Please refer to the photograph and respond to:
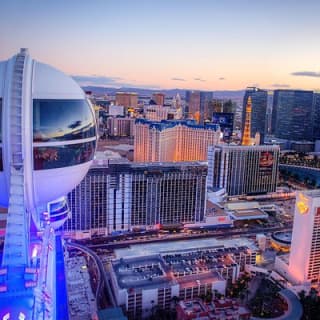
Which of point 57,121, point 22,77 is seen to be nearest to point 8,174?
point 57,121

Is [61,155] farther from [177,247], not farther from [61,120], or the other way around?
[177,247]

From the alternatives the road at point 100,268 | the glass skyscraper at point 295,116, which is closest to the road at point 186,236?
the road at point 100,268

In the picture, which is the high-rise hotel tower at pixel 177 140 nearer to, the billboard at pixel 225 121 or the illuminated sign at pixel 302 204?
the billboard at pixel 225 121

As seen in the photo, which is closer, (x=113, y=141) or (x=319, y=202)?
(x=319, y=202)

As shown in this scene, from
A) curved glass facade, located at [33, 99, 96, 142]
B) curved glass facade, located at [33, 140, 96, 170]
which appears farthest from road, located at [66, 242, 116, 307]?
curved glass facade, located at [33, 99, 96, 142]

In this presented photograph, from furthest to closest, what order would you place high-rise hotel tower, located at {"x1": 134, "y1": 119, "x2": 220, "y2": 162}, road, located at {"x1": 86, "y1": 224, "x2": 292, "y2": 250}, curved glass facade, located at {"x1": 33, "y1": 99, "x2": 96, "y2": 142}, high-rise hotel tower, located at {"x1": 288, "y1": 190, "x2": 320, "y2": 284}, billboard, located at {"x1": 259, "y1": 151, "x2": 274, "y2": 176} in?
high-rise hotel tower, located at {"x1": 134, "y1": 119, "x2": 220, "y2": 162} < billboard, located at {"x1": 259, "y1": 151, "x2": 274, "y2": 176} < road, located at {"x1": 86, "y1": 224, "x2": 292, "y2": 250} < high-rise hotel tower, located at {"x1": 288, "y1": 190, "x2": 320, "y2": 284} < curved glass facade, located at {"x1": 33, "y1": 99, "x2": 96, "y2": 142}

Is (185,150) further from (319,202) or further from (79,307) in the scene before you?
(79,307)

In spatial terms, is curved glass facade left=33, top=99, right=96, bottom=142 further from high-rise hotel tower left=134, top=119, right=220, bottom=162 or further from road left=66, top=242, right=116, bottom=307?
high-rise hotel tower left=134, top=119, right=220, bottom=162
